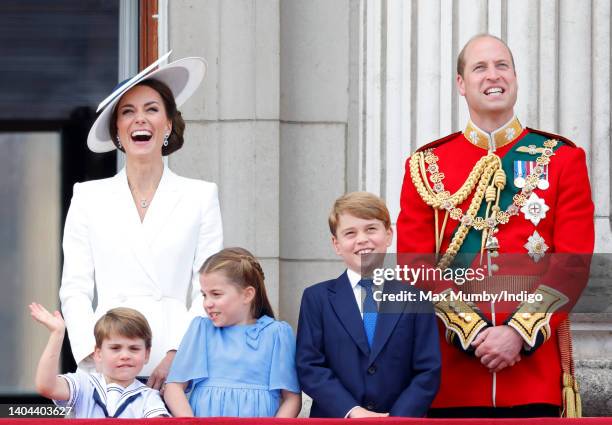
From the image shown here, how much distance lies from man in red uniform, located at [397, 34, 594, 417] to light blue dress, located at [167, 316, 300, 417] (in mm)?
531

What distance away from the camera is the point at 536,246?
4.83m

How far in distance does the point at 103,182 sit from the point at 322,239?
1.82 m

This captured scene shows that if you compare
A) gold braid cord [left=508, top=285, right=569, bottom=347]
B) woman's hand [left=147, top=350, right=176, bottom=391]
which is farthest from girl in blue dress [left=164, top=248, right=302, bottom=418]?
gold braid cord [left=508, top=285, right=569, bottom=347]

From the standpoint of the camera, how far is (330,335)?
477 centimetres

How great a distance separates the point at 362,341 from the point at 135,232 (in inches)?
33.9

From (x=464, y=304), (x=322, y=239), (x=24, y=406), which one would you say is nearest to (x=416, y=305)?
(x=464, y=304)

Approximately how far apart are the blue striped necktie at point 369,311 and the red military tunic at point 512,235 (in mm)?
184

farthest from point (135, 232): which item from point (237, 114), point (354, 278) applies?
point (237, 114)

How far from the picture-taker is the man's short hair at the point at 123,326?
470 cm

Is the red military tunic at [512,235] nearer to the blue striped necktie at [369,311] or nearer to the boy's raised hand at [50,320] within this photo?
the blue striped necktie at [369,311]

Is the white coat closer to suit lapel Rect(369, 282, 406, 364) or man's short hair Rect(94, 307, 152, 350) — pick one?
man's short hair Rect(94, 307, 152, 350)

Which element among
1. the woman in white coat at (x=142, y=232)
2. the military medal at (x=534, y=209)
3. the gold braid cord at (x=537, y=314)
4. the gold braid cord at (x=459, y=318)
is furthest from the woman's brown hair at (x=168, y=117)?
the gold braid cord at (x=537, y=314)

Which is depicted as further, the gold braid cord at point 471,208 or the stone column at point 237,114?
the stone column at point 237,114

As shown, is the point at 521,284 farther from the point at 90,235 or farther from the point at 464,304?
the point at 90,235
